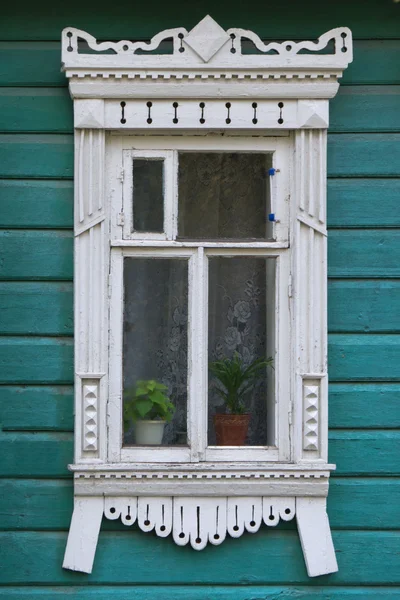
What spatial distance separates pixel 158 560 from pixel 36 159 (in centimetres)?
156

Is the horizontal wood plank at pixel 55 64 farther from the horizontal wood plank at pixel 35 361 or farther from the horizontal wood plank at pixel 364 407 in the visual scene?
the horizontal wood plank at pixel 364 407

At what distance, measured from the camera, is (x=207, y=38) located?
369cm

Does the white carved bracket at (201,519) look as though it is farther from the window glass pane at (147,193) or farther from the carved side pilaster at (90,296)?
the window glass pane at (147,193)

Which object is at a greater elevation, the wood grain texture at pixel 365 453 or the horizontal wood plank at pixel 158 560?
the wood grain texture at pixel 365 453

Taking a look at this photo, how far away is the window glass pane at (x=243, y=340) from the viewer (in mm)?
3727

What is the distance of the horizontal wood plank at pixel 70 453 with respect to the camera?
12.0 feet

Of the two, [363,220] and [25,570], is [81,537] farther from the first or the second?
[363,220]

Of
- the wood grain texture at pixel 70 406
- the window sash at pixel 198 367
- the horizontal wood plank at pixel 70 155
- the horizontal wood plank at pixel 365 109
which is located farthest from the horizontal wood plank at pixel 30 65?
the wood grain texture at pixel 70 406

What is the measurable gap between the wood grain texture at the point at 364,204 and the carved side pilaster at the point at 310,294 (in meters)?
0.07

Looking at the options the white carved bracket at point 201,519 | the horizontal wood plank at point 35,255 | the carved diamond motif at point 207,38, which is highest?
the carved diamond motif at point 207,38

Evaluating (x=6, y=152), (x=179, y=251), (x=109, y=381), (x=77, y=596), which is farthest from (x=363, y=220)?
(x=77, y=596)

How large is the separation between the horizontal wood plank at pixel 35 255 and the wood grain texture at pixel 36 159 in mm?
223

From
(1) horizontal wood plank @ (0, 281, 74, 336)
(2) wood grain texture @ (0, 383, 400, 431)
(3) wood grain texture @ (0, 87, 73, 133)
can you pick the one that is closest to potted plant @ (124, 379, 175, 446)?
(2) wood grain texture @ (0, 383, 400, 431)

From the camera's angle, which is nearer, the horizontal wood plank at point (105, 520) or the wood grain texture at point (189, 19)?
the horizontal wood plank at point (105, 520)
